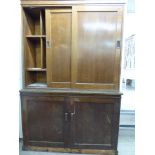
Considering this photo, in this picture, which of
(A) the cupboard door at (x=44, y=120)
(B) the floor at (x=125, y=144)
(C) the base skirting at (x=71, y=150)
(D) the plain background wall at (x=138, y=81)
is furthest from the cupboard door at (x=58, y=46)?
(D) the plain background wall at (x=138, y=81)

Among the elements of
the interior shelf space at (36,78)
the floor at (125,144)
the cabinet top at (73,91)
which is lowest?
the floor at (125,144)

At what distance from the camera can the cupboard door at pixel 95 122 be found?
86.0 inches

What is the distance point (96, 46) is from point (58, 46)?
0.49m

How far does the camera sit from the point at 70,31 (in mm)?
2172

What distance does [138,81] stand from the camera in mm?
760

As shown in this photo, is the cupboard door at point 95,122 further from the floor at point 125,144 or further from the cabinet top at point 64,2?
the cabinet top at point 64,2

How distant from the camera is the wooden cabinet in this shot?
83.5 inches

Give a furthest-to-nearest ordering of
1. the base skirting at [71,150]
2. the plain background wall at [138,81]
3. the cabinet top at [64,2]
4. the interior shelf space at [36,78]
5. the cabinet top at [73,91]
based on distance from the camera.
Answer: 1. the interior shelf space at [36,78]
2. the base skirting at [71,150]
3. the cabinet top at [73,91]
4. the cabinet top at [64,2]
5. the plain background wall at [138,81]

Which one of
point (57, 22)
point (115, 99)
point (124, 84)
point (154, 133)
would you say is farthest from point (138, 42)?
point (124, 84)

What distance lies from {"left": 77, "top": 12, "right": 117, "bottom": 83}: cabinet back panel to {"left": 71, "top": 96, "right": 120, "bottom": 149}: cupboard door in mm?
283

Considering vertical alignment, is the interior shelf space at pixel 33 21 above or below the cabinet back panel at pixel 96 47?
above

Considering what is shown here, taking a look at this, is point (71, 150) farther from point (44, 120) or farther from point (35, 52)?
point (35, 52)

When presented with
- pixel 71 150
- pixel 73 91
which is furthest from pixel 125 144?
pixel 73 91
